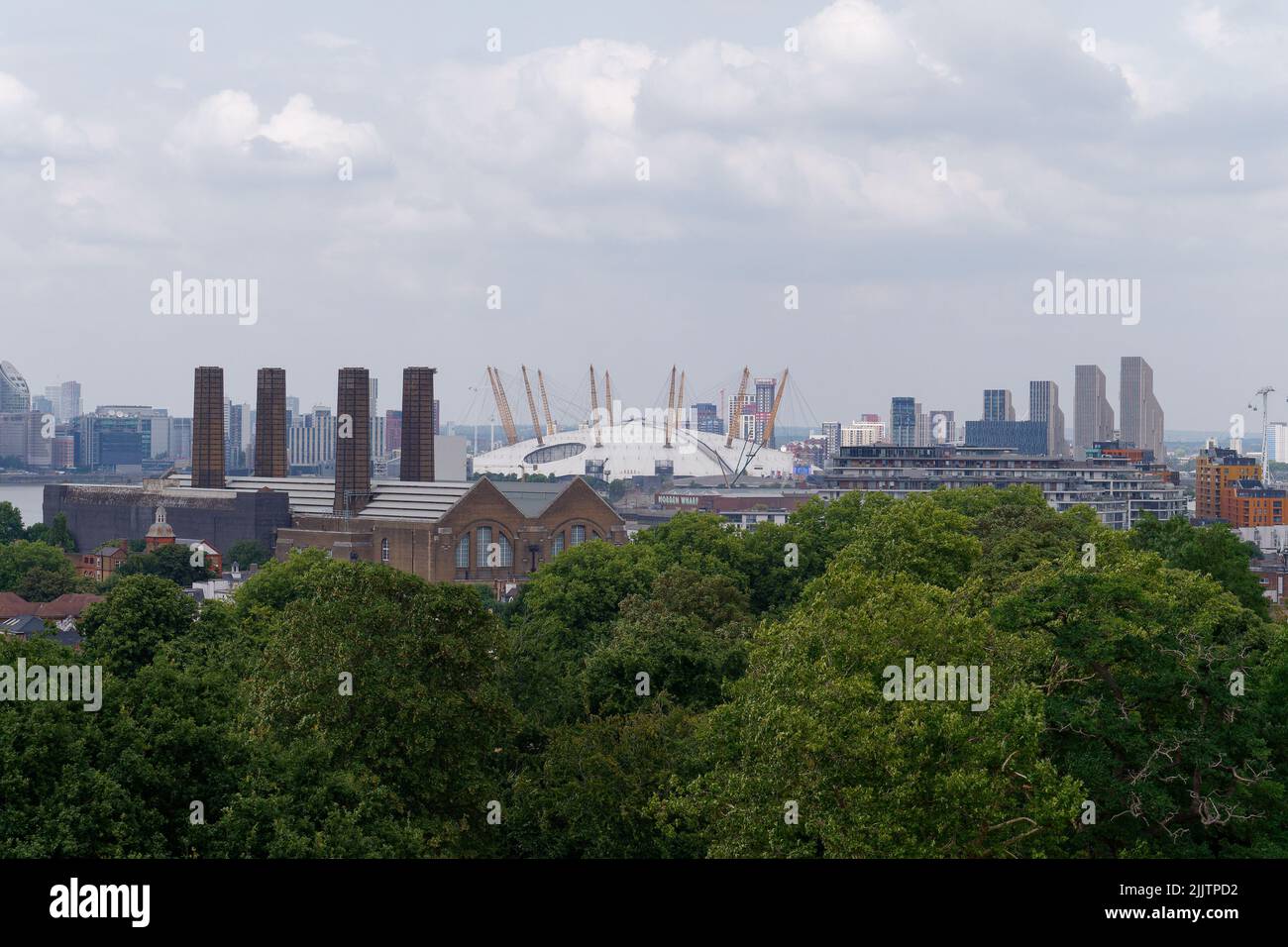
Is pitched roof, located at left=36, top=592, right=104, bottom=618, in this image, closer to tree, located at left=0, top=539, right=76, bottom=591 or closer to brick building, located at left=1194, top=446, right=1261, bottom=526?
tree, located at left=0, top=539, right=76, bottom=591

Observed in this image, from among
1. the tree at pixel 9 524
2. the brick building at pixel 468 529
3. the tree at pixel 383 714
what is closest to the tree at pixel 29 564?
the brick building at pixel 468 529

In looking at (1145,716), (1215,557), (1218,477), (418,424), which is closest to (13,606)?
(418,424)

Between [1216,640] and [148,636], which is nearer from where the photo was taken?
[1216,640]

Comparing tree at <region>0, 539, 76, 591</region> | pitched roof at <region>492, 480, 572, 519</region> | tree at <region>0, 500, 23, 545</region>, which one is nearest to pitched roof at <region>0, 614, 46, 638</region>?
tree at <region>0, 539, 76, 591</region>

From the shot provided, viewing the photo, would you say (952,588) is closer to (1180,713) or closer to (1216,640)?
(1216,640)
